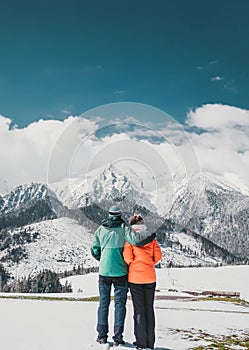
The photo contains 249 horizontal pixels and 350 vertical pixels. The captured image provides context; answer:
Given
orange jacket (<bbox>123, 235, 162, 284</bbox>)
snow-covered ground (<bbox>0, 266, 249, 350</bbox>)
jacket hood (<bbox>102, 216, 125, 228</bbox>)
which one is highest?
jacket hood (<bbox>102, 216, 125, 228</bbox>)

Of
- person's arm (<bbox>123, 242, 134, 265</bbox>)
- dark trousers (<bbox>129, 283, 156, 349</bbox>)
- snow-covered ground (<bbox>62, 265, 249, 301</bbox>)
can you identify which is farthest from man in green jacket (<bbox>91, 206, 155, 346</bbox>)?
snow-covered ground (<bbox>62, 265, 249, 301</bbox>)

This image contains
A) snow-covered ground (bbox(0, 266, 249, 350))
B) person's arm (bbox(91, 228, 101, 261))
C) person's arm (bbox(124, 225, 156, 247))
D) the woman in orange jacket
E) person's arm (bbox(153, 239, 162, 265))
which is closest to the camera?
snow-covered ground (bbox(0, 266, 249, 350))

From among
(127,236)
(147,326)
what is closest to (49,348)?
(147,326)

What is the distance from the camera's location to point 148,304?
8.38 metres

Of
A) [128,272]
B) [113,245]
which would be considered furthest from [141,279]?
[113,245]

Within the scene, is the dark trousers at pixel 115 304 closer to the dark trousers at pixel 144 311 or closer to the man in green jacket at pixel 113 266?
the man in green jacket at pixel 113 266

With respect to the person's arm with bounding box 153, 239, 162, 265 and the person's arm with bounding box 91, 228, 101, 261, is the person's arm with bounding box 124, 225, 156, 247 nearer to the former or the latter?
the person's arm with bounding box 153, 239, 162, 265

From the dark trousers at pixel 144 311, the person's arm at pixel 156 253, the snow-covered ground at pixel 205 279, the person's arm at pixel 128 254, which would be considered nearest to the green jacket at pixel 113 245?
the person's arm at pixel 128 254

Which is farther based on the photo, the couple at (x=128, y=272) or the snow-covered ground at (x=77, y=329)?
the couple at (x=128, y=272)

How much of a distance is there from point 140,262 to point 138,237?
605mm

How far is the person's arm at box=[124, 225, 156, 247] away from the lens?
26.7 feet

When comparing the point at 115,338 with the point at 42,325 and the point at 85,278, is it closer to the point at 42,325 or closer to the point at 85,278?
the point at 42,325

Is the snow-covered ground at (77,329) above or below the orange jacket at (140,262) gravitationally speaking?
below

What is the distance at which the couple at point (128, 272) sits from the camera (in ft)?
26.9
